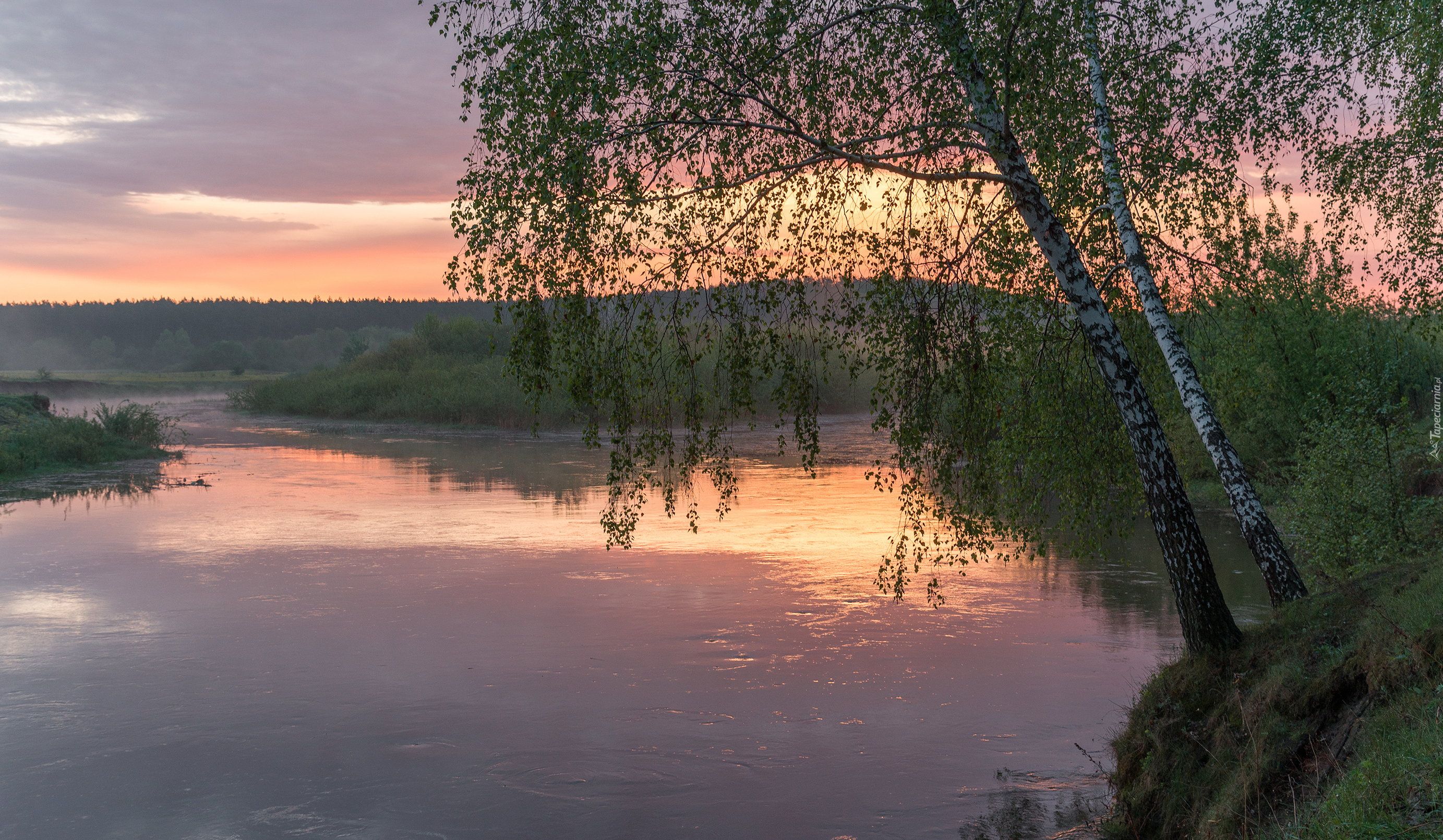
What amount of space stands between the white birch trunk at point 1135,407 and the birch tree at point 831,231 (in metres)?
Answer: 0.02

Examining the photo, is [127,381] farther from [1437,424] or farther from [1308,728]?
[1308,728]

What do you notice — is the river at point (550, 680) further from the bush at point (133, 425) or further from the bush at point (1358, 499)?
the bush at point (133, 425)

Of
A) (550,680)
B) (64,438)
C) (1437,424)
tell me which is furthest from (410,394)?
(1437,424)

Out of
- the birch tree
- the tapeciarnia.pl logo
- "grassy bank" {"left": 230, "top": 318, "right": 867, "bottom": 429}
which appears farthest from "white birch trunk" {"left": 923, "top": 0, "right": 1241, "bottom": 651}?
Result: "grassy bank" {"left": 230, "top": 318, "right": 867, "bottom": 429}

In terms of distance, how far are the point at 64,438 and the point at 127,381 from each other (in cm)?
7929

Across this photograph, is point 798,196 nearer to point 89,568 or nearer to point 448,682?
point 448,682

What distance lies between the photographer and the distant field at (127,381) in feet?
247

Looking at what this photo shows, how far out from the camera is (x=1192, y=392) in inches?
354

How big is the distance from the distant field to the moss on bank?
67877 millimetres

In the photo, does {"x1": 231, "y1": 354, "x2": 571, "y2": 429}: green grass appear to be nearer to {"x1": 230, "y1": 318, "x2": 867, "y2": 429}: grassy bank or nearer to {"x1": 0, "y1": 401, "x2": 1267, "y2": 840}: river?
{"x1": 230, "y1": 318, "x2": 867, "y2": 429}: grassy bank

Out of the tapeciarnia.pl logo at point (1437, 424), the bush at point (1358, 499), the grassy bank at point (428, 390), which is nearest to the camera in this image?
the bush at point (1358, 499)

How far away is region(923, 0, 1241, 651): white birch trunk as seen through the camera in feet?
27.5

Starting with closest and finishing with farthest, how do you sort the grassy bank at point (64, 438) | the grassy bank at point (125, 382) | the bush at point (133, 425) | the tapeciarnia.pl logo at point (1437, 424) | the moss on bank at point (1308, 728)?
the moss on bank at point (1308, 728)
the tapeciarnia.pl logo at point (1437, 424)
the grassy bank at point (64, 438)
the bush at point (133, 425)
the grassy bank at point (125, 382)

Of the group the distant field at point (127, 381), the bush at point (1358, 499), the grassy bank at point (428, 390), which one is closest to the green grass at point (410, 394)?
the grassy bank at point (428, 390)
